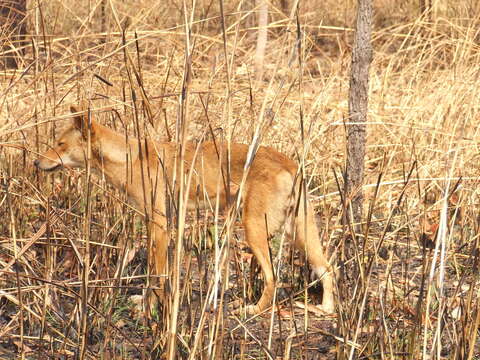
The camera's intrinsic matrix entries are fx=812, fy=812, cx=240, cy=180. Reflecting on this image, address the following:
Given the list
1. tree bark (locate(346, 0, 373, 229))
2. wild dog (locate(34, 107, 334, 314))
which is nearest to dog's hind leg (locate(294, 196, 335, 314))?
wild dog (locate(34, 107, 334, 314))

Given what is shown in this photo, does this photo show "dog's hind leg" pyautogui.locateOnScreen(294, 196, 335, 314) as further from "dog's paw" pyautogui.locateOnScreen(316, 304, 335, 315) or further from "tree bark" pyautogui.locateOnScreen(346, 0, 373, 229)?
"tree bark" pyautogui.locateOnScreen(346, 0, 373, 229)

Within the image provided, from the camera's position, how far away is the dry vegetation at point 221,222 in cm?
268

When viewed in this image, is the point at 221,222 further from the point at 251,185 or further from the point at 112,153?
the point at 251,185

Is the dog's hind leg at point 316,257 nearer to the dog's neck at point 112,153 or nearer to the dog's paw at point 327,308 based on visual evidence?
the dog's paw at point 327,308

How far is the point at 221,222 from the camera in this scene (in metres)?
5.87

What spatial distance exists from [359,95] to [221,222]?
167 cm

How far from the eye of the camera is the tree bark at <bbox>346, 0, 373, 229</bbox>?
14.4ft

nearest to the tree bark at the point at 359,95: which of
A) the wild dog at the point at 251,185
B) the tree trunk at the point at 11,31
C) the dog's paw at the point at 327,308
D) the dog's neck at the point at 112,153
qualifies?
the wild dog at the point at 251,185

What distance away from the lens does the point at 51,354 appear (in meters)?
3.07

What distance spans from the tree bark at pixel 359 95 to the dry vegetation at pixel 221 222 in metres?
0.20

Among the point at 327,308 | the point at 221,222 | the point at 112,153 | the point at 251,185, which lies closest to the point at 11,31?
the point at 112,153

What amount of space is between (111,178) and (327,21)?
8.44 metres

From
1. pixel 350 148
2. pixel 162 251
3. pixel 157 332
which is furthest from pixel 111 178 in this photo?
pixel 157 332

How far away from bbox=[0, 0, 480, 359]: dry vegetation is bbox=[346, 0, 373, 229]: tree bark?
20 centimetres
